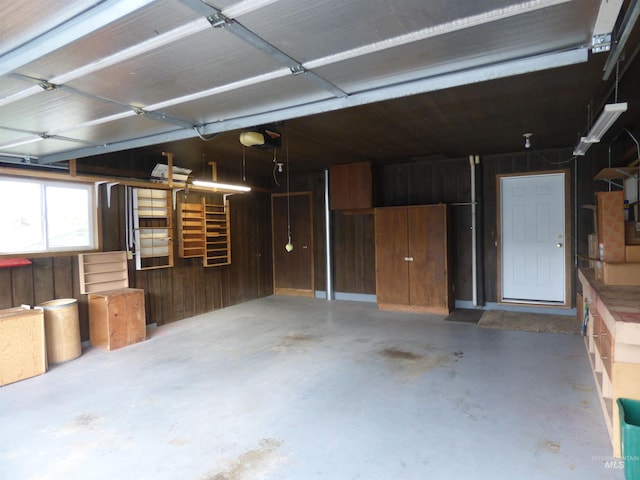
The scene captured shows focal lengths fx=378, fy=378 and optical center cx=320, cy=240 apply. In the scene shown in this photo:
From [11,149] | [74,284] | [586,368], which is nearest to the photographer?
[586,368]

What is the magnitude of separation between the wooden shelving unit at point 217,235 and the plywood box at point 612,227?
17.4 ft

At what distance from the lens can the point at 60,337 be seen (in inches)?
164

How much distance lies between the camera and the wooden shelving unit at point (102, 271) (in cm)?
467

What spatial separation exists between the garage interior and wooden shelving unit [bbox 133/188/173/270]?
0.11 ft

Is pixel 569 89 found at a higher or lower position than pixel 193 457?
higher

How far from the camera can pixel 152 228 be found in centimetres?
541

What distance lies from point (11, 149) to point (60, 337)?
2074 mm

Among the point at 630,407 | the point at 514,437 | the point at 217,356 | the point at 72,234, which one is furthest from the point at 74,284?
the point at 630,407

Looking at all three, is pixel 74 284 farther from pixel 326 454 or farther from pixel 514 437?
pixel 514 437

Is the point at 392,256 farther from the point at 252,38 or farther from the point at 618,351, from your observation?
the point at 252,38

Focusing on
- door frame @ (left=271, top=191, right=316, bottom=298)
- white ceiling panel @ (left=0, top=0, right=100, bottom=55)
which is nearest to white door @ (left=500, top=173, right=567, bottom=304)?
door frame @ (left=271, top=191, right=316, bottom=298)

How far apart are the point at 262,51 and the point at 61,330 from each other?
3.89m

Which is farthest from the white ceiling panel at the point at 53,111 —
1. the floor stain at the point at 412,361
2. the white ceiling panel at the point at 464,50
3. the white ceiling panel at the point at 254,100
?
the floor stain at the point at 412,361

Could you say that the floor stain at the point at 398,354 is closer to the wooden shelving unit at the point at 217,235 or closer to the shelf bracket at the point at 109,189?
the wooden shelving unit at the point at 217,235
